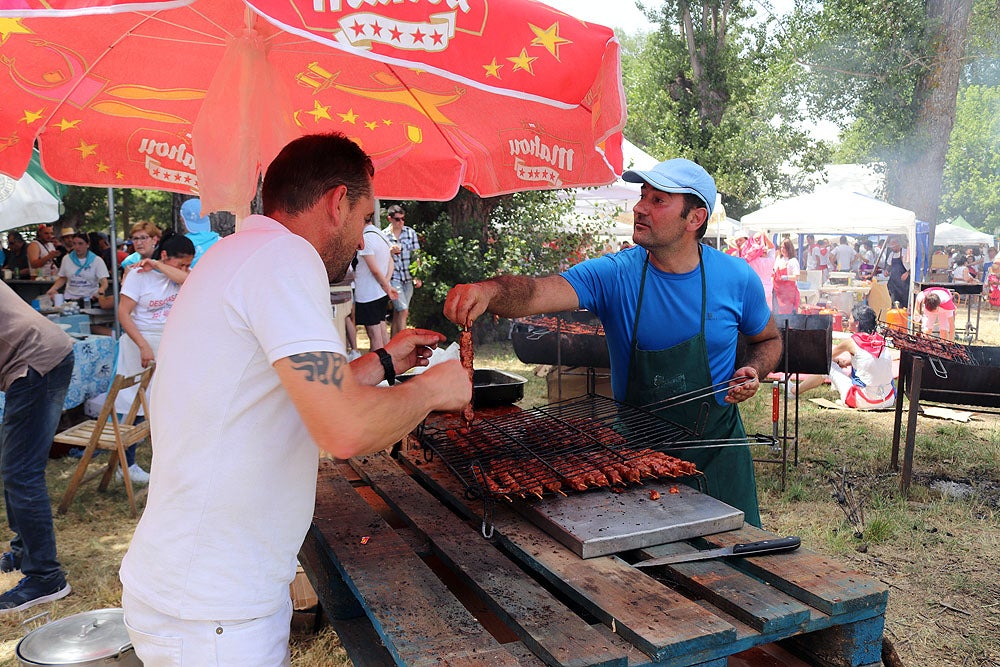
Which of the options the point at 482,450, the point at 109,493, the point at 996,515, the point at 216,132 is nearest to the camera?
the point at 482,450

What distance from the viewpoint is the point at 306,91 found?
380cm

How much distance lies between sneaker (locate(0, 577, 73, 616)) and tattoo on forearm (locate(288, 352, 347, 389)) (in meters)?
3.88

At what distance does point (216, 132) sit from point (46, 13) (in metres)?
1.56

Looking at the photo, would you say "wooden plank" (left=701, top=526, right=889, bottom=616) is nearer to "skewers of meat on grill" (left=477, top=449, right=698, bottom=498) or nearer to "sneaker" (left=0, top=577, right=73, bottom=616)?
"skewers of meat on grill" (left=477, top=449, right=698, bottom=498)

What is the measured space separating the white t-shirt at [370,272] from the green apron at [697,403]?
694cm

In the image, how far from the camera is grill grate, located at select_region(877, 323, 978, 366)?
621 centimetres

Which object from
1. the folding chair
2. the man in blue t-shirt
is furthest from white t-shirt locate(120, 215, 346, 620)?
the folding chair

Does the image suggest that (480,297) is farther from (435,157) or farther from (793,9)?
(793,9)

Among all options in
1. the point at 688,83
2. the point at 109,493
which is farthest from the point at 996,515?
the point at 688,83

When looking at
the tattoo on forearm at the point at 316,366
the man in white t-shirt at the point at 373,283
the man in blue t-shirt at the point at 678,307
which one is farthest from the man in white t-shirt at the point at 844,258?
the tattoo on forearm at the point at 316,366

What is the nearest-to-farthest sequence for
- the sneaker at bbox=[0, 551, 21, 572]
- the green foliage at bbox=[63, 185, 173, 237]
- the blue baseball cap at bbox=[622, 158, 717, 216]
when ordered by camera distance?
the blue baseball cap at bbox=[622, 158, 717, 216] → the sneaker at bbox=[0, 551, 21, 572] → the green foliage at bbox=[63, 185, 173, 237]

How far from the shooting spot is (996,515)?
5.91 m

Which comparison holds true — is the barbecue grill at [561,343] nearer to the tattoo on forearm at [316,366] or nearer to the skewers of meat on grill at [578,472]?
the skewers of meat on grill at [578,472]

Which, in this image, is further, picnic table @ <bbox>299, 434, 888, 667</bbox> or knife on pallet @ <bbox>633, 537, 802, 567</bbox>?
knife on pallet @ <bbox>633, 537, 802, 567</bbox>
